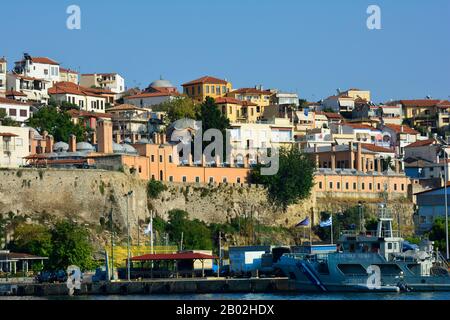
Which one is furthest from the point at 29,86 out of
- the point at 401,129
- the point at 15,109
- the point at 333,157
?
the point at 401,129

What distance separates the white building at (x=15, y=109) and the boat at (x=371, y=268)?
41.7m

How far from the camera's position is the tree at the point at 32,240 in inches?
2692

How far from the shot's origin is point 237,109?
366 feet

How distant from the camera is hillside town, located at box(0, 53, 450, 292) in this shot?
84875mm

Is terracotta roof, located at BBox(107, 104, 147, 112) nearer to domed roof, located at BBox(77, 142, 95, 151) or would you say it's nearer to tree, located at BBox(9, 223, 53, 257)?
domed roof, located at BBox(77, 142, 95, 151)

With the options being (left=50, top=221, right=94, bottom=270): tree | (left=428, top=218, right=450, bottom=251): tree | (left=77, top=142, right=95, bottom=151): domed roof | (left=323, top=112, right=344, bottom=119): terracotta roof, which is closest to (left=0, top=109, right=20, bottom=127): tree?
(left=77, top=142, right=95, bottom=151): domed roof

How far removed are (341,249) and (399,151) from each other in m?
56.2

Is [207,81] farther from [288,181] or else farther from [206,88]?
[288,181]

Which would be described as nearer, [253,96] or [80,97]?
[80,97]

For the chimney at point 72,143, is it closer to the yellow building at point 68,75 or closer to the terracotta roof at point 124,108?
Result: the terracotta roof at point 124,108

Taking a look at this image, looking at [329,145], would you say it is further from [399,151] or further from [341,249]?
[341,249]

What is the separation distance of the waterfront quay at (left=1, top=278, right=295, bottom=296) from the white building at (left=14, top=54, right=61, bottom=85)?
190 feet

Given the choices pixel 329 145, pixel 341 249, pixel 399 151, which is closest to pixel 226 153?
pixel 329 145

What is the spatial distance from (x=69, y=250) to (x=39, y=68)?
55.8m
